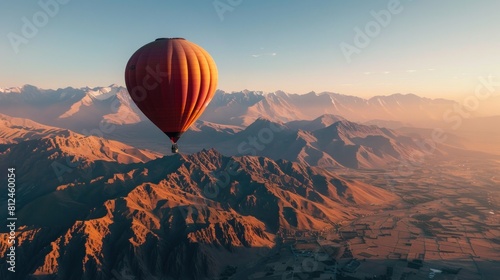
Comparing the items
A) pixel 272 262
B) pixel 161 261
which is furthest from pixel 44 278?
pixel 272 262

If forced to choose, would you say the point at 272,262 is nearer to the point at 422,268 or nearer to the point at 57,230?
the point at 422,268

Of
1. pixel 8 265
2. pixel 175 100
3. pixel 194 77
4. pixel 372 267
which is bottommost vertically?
pixel 8 265

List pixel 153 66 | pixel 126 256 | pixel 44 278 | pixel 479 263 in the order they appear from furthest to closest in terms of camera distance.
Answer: pixel 479 263, pixel 126 256, pixel 44 278, pixel 153 66

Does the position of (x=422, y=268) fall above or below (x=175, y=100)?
below

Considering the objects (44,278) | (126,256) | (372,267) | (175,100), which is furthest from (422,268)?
(44,278)

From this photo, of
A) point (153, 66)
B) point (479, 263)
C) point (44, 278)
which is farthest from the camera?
point (479, 263)

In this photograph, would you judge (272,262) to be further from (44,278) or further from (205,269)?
(44,278)

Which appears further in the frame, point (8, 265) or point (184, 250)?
point (184, 250)
